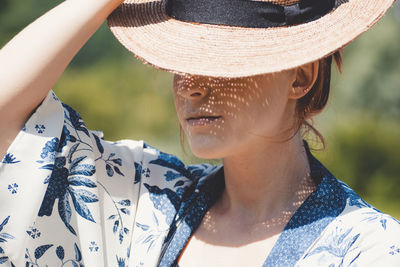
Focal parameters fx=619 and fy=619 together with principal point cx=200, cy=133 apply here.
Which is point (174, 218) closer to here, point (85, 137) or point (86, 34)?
point (85, 137)

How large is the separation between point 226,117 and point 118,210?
0.41 metres

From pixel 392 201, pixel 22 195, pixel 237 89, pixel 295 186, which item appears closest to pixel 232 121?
pixel 237 89

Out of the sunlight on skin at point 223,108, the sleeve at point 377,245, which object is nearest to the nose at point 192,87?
the sunlight on skin at point 223,108

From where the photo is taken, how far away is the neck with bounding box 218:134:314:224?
159 centimetres

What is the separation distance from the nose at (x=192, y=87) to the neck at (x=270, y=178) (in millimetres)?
217

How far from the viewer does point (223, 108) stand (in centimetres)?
142

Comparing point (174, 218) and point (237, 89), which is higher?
point (237, 89)

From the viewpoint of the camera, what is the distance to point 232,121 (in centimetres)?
143

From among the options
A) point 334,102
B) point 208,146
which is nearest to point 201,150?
point 208,146

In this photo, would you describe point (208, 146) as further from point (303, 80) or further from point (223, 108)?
point (303, 80)

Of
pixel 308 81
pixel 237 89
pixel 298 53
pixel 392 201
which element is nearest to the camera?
pixel 298 53

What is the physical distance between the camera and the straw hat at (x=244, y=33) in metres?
1.31

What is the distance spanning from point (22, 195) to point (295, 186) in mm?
676

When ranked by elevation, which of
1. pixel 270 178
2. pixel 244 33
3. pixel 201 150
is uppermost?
pixel 244 33
